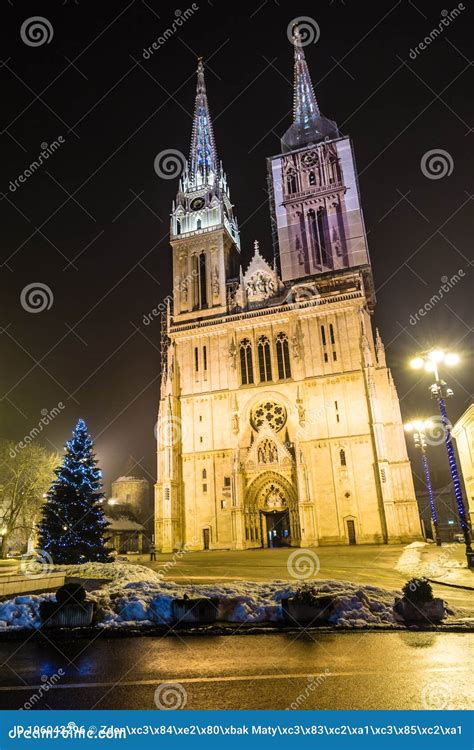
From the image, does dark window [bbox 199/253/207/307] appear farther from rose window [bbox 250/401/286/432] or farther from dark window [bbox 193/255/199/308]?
rose window [bbox 250/401/286/432]

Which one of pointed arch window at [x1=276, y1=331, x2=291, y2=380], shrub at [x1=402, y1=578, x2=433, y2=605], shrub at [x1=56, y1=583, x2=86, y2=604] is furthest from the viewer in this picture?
pointed arch window at [x1=276, y1=331, x2=291, y2=380]

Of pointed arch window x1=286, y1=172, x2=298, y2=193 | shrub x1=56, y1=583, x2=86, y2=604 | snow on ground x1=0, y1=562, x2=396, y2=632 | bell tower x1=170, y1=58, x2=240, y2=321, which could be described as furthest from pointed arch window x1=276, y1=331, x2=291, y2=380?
shrub x1=56, y1=583, x2=86, y2=604

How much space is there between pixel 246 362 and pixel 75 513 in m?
23.5

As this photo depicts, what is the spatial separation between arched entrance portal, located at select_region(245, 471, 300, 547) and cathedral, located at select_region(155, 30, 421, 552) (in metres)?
0.12

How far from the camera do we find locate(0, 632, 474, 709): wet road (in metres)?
4.86

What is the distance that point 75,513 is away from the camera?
23094mm

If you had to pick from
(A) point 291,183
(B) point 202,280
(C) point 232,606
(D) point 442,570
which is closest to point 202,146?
(A) point 291,183

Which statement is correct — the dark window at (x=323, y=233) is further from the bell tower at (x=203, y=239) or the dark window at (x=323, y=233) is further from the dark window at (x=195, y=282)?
the dark window at (x=195, y=282)

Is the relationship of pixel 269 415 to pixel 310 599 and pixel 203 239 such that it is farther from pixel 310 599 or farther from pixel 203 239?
pixel 310 599

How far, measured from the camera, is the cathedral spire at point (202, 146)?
55.1m

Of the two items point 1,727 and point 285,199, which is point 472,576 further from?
point 285,199

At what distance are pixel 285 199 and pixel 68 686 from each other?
1924 inches

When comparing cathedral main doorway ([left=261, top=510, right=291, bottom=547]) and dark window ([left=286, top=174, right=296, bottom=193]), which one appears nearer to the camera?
cathedral main doorway ([left=261, top=510, right=291, bottom=547])

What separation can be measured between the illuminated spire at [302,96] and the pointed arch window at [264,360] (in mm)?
30244
